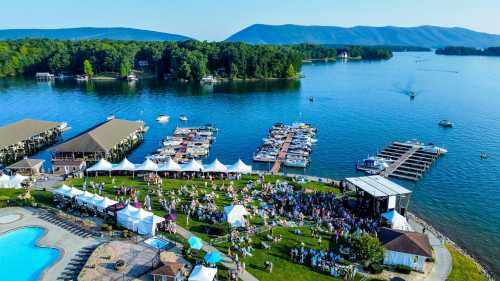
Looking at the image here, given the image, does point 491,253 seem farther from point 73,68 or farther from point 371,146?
point 73,68

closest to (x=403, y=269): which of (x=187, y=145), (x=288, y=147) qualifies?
(x=288, y=147)

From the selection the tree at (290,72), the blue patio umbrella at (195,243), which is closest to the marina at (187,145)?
the blue patio umbrella at (195,243)

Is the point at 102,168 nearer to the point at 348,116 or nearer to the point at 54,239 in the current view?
the point at 54,239

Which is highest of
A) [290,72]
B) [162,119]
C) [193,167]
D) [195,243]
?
[290,72]

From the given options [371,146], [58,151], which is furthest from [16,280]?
[371,146]

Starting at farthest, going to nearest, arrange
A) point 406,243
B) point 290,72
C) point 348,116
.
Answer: point 290,72 → point 348,116 → point 406,243

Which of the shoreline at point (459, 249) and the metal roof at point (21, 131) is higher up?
the metal roof at point (21, 131)

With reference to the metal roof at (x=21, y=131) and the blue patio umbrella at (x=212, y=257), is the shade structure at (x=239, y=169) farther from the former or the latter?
the metal roof at (x=21, y=131)
